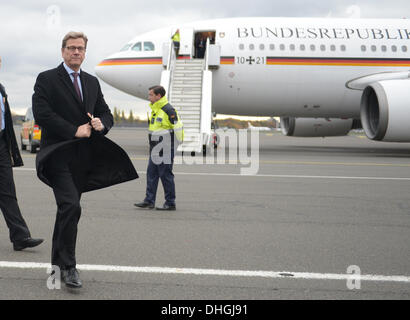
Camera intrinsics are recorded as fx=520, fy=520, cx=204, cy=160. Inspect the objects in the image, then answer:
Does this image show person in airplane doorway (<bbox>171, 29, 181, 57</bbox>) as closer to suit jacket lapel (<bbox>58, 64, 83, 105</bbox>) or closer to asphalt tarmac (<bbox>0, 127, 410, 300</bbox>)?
asphalt tarmac (<bbox>0, 127, 410, 300</bbox>)

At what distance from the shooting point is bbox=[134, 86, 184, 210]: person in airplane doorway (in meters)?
7.22

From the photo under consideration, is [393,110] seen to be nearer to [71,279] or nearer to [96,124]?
[96,124]

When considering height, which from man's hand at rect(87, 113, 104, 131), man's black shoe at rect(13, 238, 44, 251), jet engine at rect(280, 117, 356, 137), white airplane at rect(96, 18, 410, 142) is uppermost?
white airplane at rect(96, 18, 410, 142)

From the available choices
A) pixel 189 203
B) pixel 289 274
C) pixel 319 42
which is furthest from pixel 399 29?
pixel 289 274

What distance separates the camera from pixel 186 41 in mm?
19281

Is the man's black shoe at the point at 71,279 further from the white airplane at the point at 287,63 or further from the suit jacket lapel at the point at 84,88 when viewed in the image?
the white airplane at the point at 287,63

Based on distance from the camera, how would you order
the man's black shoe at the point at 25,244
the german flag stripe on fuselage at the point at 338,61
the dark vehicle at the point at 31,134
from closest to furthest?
the man's black shoe at the point at 25,244, the dark vehicle at the point at 31,134, the german flag stripe on fuselage at the point at 338,61

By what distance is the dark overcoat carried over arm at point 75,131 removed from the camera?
3824 mm

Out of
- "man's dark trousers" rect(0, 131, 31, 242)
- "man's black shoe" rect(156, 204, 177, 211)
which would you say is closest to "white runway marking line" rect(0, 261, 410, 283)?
"man's dark trousers" rect(0, 131, 31, 242)

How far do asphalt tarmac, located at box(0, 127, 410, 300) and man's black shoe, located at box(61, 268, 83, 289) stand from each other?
0.06 metres

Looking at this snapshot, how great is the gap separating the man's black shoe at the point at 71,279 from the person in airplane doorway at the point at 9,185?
1.18 m

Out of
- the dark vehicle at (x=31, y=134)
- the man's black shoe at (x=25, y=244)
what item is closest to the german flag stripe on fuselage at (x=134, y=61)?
the dark vehicle at (x=31, y=134)
